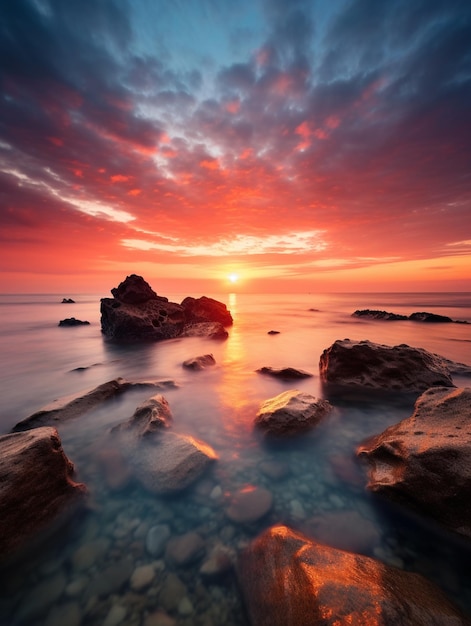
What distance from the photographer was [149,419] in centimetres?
506

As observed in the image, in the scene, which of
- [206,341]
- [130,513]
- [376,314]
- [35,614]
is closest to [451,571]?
[130,513]

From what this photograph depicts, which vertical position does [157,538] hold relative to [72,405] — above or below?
below

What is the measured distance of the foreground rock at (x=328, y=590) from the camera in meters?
1.91

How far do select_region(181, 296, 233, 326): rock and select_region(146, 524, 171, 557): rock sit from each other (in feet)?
56.3

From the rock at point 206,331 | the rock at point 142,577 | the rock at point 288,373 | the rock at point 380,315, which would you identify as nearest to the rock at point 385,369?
the rock at point 288,373

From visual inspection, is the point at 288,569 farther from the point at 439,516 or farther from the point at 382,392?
the point at 382,392

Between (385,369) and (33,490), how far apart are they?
25.8 feet

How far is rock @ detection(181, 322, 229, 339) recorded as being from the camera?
1756 cm

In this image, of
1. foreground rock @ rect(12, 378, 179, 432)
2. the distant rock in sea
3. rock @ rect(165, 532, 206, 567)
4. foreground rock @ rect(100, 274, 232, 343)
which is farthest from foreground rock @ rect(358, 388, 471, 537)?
the distant rock in sea

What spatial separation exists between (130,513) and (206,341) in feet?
42.7

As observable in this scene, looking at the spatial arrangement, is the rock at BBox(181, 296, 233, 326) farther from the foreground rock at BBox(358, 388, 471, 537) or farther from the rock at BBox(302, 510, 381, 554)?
the rock at BBox(302, 510, 381, 554)

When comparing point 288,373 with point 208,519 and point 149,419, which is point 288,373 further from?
point 208,519

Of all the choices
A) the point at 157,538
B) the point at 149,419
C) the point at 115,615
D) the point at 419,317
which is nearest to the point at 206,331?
the point at 149,419

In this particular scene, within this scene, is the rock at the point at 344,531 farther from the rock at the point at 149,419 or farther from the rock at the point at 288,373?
the rock at the point at 288,373
